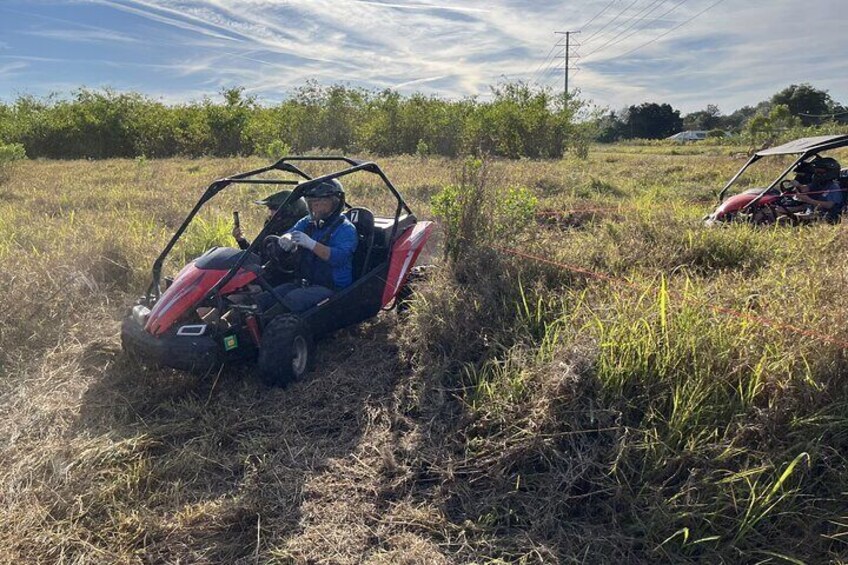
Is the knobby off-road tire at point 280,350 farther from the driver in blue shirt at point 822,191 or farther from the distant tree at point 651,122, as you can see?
the distant tree at point 651,122

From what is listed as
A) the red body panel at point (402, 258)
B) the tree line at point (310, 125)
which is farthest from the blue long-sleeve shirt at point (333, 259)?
the tree line at point (310, 125)

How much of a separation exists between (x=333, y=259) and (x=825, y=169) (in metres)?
6.12

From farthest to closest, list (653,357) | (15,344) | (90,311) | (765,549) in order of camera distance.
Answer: (90,311) → (15,344) → (653,357) → (765,549)

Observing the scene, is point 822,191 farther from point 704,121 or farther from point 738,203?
point 704,121

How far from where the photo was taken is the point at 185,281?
3.47m

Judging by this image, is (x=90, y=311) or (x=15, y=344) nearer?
(x=15, y=344)

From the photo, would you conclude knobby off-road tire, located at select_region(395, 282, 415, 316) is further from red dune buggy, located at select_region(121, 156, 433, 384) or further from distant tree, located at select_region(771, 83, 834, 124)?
distant tree, located at select_region(771, 83, 834, 124)

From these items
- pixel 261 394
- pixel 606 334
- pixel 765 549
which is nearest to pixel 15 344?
pixel 261 394

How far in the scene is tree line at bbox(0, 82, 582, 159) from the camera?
21.6m

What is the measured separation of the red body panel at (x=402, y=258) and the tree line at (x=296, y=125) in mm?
17180

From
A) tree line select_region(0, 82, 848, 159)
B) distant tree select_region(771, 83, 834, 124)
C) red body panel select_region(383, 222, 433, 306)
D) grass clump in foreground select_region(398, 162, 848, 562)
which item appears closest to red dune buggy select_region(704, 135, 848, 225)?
grass clump in foreground select_region(398, 162, 848, 562)

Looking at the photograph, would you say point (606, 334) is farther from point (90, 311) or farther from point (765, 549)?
point (90, 311)

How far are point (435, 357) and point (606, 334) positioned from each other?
1.09 m

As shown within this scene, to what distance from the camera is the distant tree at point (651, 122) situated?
5672 cm
